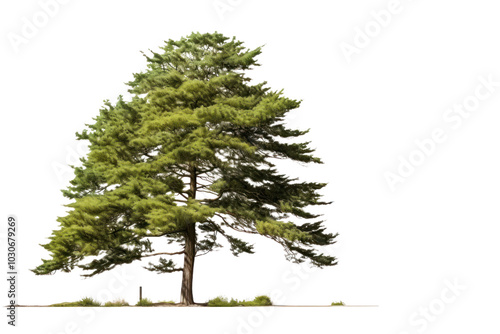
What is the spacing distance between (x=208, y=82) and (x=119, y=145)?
3487 mm

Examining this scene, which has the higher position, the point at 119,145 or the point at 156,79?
the point at 156,79

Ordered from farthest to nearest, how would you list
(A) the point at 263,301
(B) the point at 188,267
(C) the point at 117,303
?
(B) the point at 188,267, (C) the point at 117,303, (A) the point at 263,301

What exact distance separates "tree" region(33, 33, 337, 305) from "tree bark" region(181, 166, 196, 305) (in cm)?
3

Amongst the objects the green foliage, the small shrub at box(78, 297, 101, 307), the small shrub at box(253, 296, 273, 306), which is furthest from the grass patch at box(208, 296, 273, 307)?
the small shrub at box(78, 297, 101, 307)

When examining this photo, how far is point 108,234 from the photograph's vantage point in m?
19.3

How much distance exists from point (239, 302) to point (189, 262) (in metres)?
2.06

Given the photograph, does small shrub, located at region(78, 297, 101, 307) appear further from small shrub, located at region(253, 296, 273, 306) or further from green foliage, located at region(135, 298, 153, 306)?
small shrub, located at region(253, 296, 273, 306)

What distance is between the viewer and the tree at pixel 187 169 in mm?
18859

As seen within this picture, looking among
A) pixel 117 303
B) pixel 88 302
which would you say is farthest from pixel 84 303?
pixel 117 303

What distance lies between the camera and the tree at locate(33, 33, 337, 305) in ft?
61.9

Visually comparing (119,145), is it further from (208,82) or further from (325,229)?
(325,229)

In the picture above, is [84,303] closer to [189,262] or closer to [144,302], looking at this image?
[144,302]

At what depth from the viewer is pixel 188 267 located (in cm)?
2003

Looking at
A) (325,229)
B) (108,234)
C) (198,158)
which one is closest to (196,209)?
(198,158)
